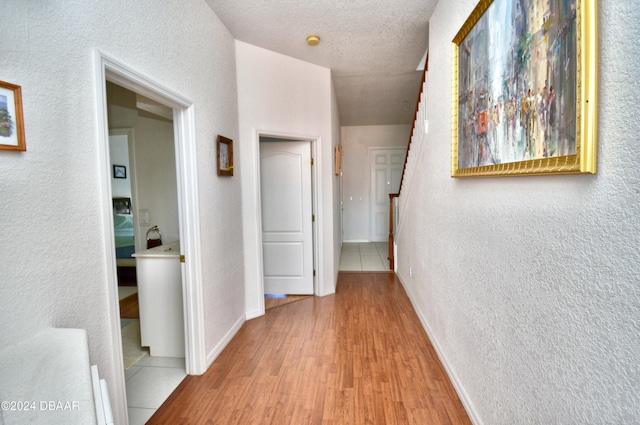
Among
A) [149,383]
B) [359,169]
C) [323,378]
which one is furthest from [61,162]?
[359,169]

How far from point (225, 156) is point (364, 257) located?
405cm

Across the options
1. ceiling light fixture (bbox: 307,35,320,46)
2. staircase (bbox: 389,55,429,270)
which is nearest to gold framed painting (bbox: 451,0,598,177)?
staircase (bbox: 389,55,429,270)

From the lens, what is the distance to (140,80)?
5.92 ft

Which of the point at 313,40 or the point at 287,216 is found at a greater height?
the point at 313,40

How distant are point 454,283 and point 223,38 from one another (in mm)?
2714

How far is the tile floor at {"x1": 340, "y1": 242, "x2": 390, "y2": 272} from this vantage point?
563 cm

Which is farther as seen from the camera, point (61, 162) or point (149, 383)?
point (149, 383)

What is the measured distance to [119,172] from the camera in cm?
444

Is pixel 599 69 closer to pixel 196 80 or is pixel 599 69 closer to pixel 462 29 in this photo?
pixel 462 29

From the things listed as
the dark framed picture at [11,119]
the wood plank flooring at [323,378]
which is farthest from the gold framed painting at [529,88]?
the dark framed picture at [11,119]

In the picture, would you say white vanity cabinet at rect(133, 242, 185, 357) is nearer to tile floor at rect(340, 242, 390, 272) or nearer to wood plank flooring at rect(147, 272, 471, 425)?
wood plank flooring at rect(147, 272, 471, 425)

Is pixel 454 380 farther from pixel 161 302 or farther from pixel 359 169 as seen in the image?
pixel 359 169

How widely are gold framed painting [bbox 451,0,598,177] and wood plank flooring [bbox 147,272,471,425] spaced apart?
1424mm

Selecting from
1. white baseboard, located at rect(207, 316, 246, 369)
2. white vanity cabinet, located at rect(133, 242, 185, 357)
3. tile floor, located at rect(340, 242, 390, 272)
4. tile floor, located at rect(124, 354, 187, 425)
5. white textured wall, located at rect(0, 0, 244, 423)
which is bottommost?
tile floor, located at rect(124, 354, 187, 425)
